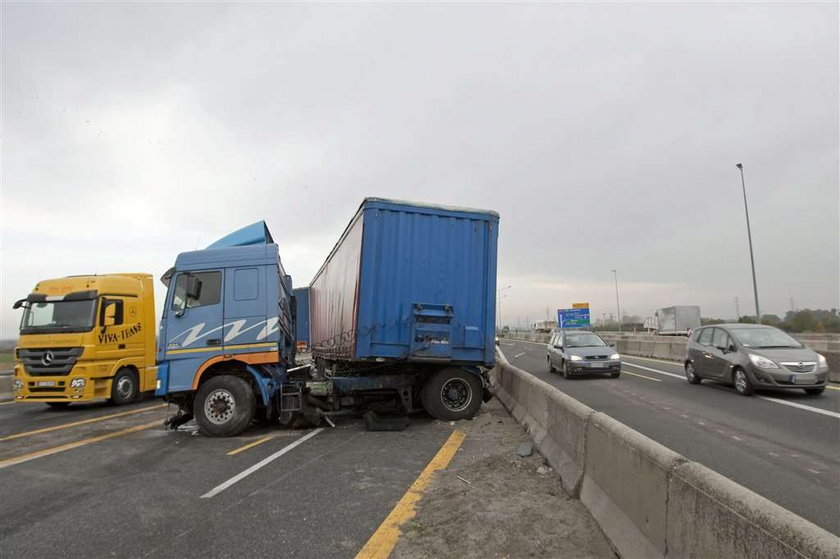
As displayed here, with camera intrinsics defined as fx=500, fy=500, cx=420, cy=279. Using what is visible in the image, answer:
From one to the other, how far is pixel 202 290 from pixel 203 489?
13.4 ft

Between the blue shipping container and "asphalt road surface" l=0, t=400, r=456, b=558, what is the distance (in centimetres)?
146

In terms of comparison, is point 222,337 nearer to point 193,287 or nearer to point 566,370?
point 193,287

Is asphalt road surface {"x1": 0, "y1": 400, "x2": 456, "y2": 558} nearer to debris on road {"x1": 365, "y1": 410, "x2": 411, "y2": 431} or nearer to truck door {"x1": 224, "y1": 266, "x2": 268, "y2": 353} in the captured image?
debris on road {"x1": 365, "y1": 410, "x2": 411, "y2": 431}

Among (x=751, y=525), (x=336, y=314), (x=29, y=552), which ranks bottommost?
(x=29, y=552)

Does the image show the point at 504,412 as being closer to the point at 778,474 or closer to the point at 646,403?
the point at 646,403

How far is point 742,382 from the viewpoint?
1103 centimetres

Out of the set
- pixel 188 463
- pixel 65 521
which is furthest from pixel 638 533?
pixel 188 463

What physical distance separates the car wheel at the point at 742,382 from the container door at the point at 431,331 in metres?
7.04

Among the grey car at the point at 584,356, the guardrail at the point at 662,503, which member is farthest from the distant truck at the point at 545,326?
the guardrail at the point at 662,503

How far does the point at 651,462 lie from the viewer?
326cm

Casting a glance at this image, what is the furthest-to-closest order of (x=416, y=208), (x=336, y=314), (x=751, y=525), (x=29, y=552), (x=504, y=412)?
(x=336, y=314), (x=504, y=412), (x=416, y=208), (x=29, y=552), (x=751, y=525)

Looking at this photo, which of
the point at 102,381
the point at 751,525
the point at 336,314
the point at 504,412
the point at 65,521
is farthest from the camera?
the point at 102,381

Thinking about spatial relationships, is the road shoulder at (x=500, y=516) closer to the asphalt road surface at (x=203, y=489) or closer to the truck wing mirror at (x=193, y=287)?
the asphalt road surface at (x=203, y=489)

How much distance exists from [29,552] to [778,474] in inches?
285
